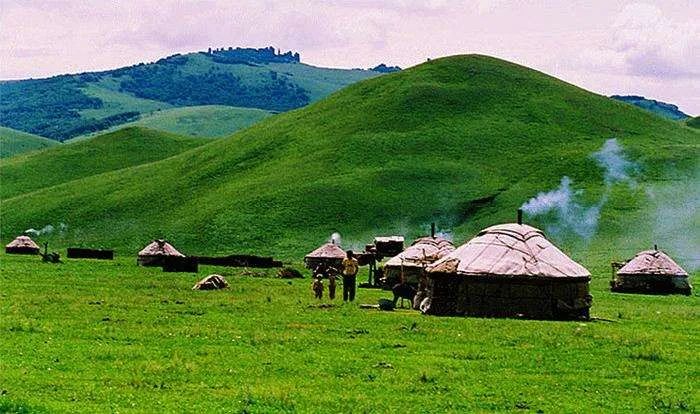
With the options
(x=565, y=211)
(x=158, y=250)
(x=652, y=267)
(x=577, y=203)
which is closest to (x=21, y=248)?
(x=158, y=250)

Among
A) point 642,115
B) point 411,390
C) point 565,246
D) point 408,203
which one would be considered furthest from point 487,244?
point 642,115

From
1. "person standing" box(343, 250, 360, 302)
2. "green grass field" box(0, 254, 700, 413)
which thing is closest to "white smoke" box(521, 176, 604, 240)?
"person standing" box(343, 250, 360, 302)

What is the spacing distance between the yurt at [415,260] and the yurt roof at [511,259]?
533 inches

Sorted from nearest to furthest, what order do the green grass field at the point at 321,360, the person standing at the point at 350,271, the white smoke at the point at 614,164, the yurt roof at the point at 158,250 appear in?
1. the green grass field at the point at 321,360
2. the person standing at the point at 350,271
3. the yurt roof at the point at 158,250
4. the white smoke at the point at 614,164

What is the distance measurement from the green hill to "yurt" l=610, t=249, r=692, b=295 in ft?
93.2

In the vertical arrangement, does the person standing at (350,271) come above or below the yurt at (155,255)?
below

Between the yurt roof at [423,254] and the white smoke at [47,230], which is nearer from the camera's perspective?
the yurt roof at [423,254]

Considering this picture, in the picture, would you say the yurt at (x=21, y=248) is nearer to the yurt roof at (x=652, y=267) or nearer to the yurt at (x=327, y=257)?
the yurt at (x=327, y=257)

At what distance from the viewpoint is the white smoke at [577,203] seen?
10338 centimetres

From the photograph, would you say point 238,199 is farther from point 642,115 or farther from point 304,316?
point 304,316

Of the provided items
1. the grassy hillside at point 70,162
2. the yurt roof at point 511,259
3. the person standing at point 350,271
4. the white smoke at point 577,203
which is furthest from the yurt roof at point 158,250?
the grassy hillside at point 70,162

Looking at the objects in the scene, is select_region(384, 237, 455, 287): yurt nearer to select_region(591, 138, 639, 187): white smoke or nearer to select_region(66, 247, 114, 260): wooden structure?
select_region(66, 247, 114, 260): wooden structure

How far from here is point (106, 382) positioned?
17.9m

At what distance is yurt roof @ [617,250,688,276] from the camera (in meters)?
56.9
